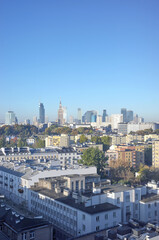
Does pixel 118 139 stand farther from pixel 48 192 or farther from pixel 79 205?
pixel 79 205

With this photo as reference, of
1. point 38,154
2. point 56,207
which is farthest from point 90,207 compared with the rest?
point 38,154

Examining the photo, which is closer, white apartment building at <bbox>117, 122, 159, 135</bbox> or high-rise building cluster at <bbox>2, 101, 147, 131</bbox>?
white apartment building at <bbox>117, 122, 159, 135</bbox>

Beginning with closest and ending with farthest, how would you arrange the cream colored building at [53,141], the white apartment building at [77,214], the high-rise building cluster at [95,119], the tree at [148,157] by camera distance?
the white apartment building at [77,214], the tree at [148,157], the cream colored building at [53,141], the high-rise building cluster at [95,119]

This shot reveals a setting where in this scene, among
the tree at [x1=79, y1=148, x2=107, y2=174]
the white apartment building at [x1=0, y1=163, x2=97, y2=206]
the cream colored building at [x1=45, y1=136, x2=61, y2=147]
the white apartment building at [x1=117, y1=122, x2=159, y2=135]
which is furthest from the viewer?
the white apartment building at [x1=117, y1=122, x2=159, y2=135]

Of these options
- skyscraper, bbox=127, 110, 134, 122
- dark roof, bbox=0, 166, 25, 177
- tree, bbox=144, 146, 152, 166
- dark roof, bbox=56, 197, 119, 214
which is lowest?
tree, bbox=144, 146, 152, 166

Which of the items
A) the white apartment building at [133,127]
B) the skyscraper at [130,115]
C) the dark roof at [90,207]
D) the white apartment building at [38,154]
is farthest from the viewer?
the skyscraper at [130,115]

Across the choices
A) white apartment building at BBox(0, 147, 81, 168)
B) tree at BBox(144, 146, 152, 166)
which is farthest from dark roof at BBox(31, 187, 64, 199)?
tree at BBox(144, 146, 152, 166)

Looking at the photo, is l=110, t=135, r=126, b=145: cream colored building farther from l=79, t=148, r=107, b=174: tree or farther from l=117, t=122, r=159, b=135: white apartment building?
l=117, t=122, r=159, b=135: white apartment building

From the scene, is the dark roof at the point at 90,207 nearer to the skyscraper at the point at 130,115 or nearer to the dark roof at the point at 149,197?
the dark roof at the point at 149,197

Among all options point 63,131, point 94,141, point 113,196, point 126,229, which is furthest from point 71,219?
point 63,131

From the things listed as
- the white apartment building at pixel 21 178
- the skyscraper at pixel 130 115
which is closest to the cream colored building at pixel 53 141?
the white apartment building at pixel 21 178

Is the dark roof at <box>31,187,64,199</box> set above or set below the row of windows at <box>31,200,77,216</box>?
above

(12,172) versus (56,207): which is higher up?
(12,172)

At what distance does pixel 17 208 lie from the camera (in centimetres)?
1509
